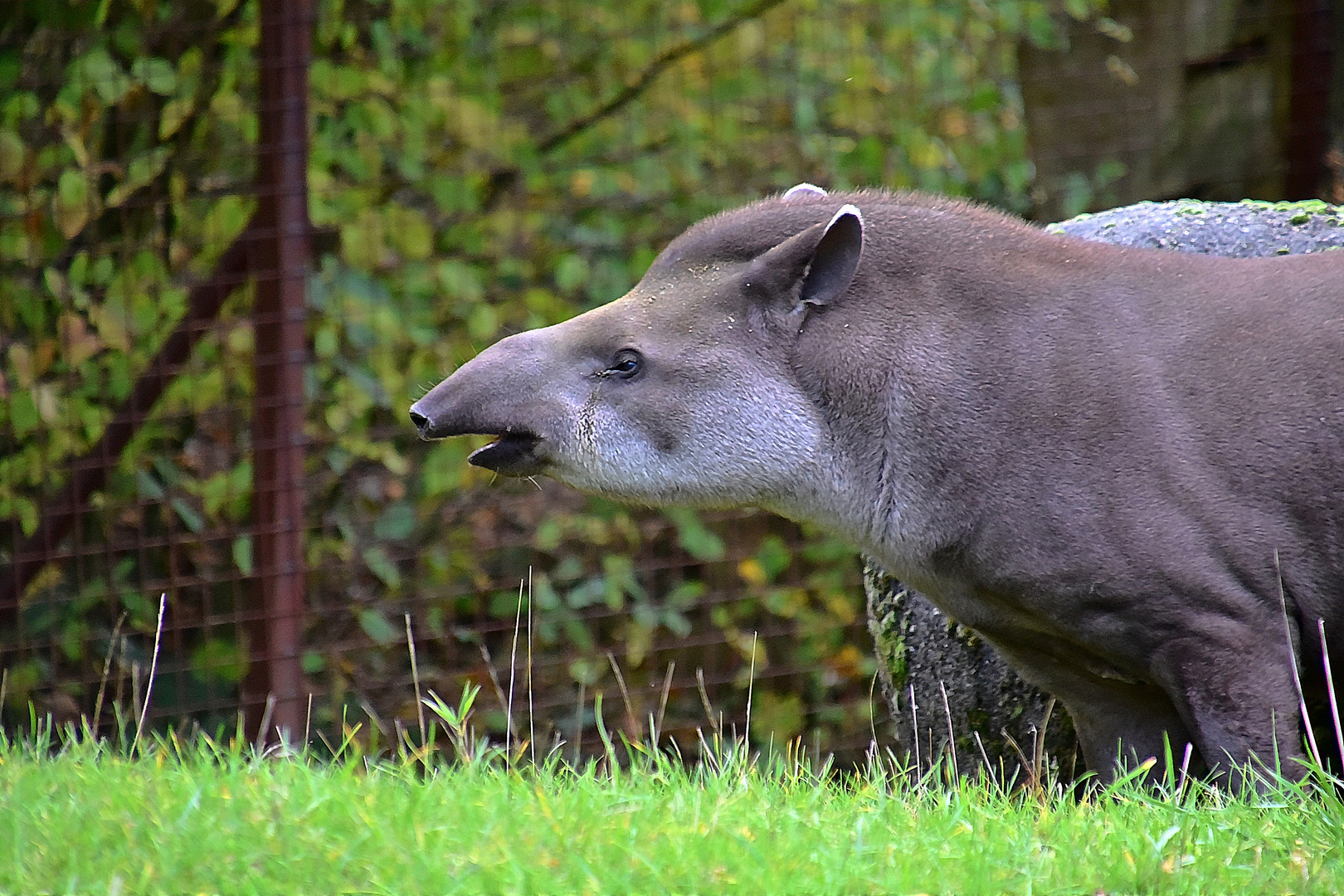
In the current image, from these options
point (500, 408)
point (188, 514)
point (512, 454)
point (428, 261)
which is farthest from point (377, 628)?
point (500, 408)

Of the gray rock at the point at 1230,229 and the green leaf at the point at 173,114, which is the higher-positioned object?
the green leaf at the point at 173,114

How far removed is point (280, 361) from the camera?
21.5 feet

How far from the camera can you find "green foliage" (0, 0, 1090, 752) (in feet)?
23.4

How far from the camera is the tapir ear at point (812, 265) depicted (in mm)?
4215

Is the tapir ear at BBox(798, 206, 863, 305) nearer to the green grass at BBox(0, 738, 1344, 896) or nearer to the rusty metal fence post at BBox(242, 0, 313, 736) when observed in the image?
the green grass at BBox(0, 738, 1344, 896)

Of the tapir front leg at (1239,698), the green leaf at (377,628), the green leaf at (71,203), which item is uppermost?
the green leaf at (71,203)

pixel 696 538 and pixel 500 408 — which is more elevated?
pixel 500 408

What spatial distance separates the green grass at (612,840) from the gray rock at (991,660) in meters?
1.44

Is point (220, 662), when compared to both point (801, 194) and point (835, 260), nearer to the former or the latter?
point (801, 194)

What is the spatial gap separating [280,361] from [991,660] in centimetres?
311

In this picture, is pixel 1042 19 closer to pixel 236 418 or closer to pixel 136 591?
pixel 236 418

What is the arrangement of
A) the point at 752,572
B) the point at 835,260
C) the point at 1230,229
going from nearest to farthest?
1. the point at 835,260
2. the point at 1230,229
3. the point at 752,572

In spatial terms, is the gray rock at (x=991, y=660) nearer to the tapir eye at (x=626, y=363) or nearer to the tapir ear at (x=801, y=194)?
the tapir ear at (x=801, y=194)

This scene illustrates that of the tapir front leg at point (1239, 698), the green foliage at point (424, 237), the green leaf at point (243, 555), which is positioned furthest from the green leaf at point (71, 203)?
the tapir front leg at point (1239, 698)
